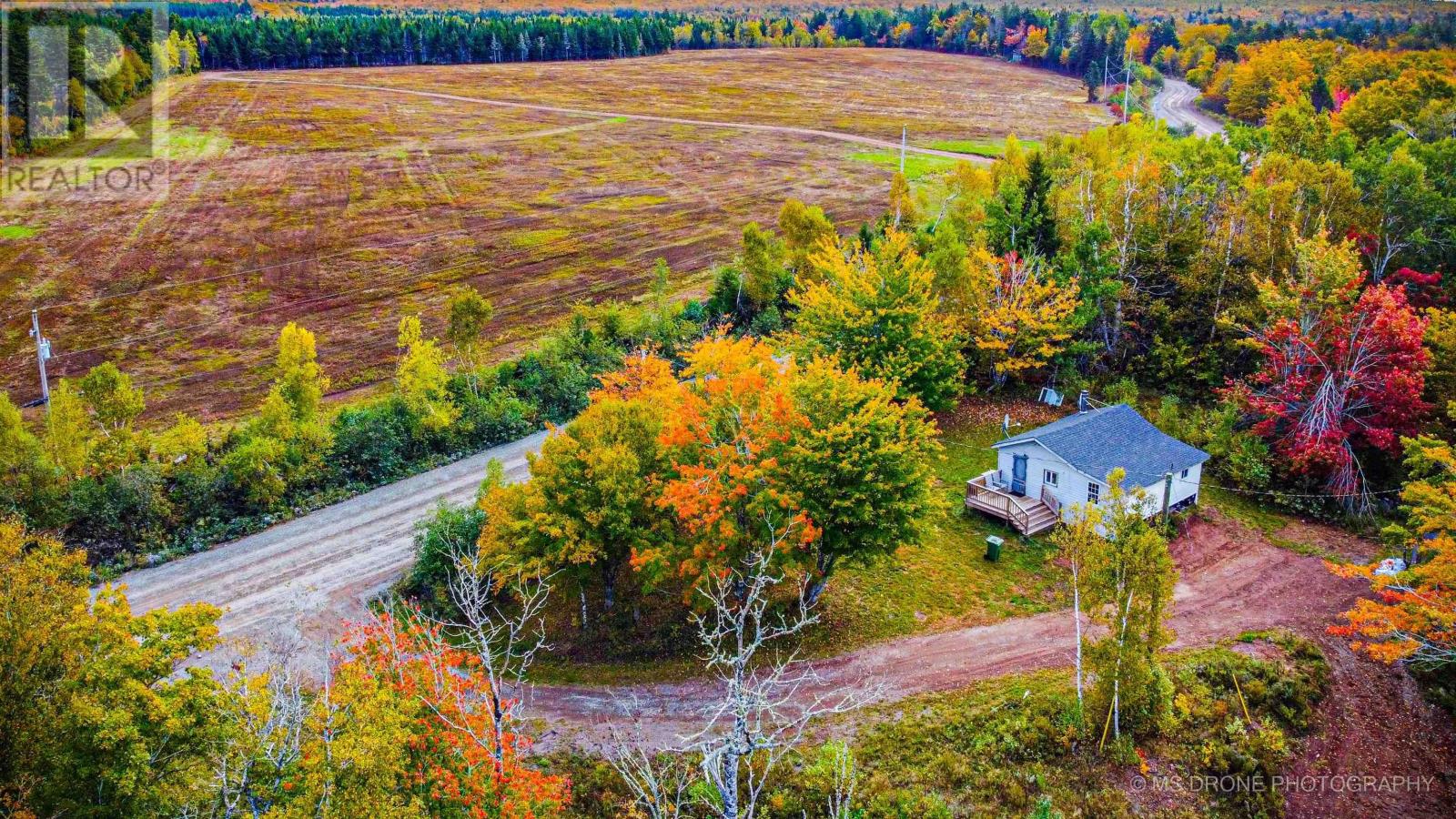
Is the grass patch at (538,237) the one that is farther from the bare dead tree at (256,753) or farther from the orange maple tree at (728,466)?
the bare dead tree at (256,753)

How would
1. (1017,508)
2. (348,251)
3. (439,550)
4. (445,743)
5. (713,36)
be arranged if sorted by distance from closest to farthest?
(445,743) < (439,550) < (1017,508) < (348,251) < (713,36)

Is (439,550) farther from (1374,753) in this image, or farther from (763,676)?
(1374,753)

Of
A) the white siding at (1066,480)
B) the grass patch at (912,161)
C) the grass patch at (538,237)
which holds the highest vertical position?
the grass patch at (912,161)

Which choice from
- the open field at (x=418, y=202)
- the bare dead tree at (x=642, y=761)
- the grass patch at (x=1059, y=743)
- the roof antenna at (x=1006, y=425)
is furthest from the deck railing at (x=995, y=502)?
the open field at (x=418, y=202)

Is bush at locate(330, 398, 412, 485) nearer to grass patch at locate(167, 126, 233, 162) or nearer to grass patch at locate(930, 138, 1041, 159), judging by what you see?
grass patch at locate(167, 126, 233, 162)

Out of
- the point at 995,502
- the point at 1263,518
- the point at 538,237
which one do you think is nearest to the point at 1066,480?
the point at 995,502

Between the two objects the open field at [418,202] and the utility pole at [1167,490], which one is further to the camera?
the open field at [418,202]
